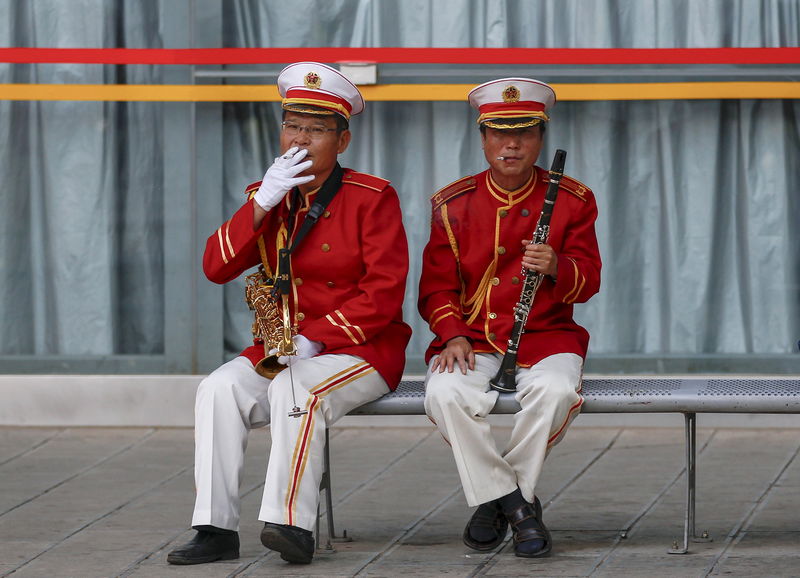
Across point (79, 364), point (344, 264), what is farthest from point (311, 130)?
point (79, 364)

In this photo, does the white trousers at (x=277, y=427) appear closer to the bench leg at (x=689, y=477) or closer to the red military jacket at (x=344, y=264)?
the red military jacket at (x=344, y=264)

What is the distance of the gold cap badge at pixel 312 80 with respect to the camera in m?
5.26

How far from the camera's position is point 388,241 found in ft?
17.3

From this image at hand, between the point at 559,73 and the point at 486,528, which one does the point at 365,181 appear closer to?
the point at 486,528

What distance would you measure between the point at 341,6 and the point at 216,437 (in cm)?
315

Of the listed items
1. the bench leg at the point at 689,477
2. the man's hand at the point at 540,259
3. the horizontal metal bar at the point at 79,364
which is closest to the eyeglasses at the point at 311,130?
the man's hand at the point at 540,259

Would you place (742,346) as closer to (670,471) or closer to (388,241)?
(670,471)

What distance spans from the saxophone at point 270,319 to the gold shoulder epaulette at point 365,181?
17.5 inches

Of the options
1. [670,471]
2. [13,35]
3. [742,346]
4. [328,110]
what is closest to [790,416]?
[742,346]

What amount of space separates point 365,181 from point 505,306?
0.64 m

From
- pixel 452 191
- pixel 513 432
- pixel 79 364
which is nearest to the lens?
pixel 513 432

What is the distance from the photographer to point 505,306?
537 centimetres

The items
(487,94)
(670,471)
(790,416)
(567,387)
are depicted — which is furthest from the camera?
(790,416)

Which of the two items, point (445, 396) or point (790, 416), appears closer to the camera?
point (445, 396)
